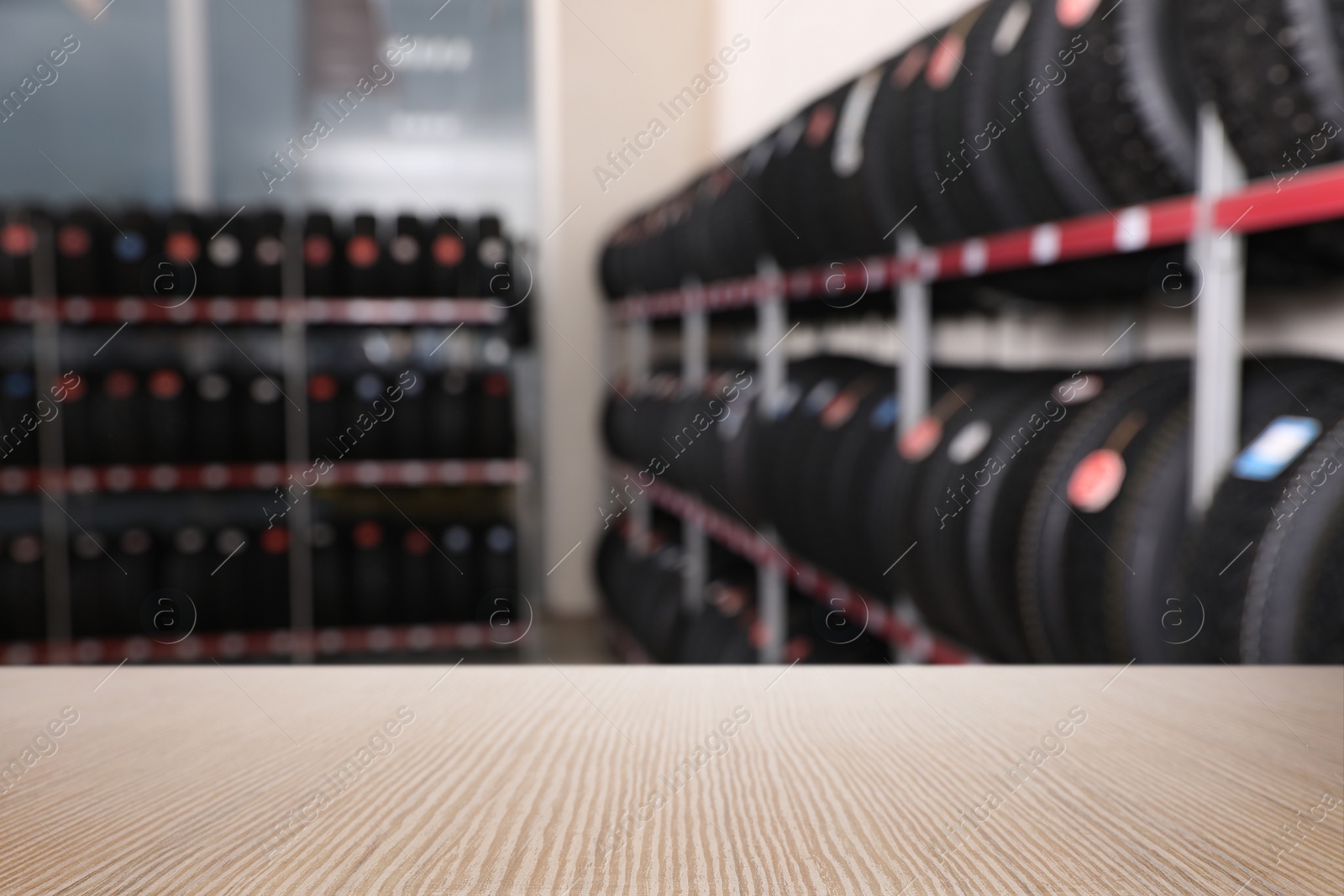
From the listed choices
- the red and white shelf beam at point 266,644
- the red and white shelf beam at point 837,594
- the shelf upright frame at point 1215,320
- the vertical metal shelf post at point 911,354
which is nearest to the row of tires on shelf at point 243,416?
the red and white shelf beam at point 266,644

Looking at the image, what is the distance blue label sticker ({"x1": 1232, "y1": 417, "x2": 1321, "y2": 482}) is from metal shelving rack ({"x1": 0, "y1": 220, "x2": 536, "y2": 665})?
409 centimetres

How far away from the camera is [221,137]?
246 inches

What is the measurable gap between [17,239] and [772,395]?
364 cm

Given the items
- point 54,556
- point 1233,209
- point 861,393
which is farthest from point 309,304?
point 1233,209

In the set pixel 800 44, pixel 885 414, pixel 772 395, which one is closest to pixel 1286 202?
pixel 885 414

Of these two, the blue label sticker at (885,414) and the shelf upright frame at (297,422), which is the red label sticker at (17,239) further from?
the blue label sticker at (885,414)

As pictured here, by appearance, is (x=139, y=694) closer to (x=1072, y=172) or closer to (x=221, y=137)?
(x=1072, y=172)

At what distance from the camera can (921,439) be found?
201cm

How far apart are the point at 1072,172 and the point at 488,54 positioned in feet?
17.8

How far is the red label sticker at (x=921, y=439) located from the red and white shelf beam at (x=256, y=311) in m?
3.29

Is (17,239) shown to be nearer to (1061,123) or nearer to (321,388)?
(321,388)

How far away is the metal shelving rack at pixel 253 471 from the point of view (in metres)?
4.78

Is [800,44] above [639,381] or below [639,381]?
above

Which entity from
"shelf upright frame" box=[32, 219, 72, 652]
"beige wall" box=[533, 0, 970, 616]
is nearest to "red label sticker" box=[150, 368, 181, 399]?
"shelf upright frame" box=[32, 219, 72, 652]
